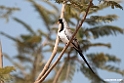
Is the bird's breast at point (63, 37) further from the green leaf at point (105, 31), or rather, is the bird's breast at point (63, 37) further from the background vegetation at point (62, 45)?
the green leaf at point (105, 31)

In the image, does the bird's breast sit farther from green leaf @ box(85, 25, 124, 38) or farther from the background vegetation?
green leaf @ box(85, 25, 124, 38)

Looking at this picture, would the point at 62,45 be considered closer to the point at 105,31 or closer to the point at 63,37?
the point at 105,31

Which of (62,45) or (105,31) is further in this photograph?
(62,45)

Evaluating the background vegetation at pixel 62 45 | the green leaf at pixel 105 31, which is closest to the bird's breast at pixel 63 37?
the background vegetation at pixel 62 45

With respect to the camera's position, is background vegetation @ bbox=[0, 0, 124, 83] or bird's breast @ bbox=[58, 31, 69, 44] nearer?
bird's breast @ bbox=[58, 31, 69, 44]

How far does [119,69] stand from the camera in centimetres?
273

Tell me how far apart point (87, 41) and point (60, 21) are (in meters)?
0.82

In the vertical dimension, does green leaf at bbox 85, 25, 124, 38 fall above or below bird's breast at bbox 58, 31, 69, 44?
below

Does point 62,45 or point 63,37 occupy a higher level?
point 63,37

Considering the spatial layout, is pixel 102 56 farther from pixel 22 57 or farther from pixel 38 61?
pixel 22 57

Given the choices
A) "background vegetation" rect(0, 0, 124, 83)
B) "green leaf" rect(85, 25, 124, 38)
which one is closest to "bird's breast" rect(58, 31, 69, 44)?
"background vegetation" rect(0, 0, 124, 83)

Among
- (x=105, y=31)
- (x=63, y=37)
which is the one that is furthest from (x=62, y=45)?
(x=63, y=37)

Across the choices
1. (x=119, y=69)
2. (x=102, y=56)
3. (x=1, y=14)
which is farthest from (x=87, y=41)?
(x=1, y=14)

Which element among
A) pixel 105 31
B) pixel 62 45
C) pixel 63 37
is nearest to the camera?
pixel 63 37
